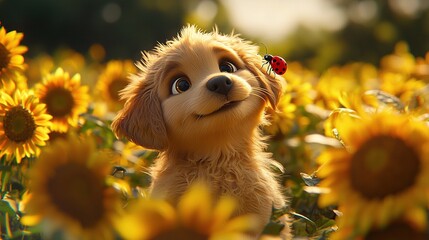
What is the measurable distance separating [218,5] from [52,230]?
57.6 feet

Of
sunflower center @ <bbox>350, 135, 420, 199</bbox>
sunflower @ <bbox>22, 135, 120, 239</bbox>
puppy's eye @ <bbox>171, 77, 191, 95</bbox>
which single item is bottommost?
puppy's eye @ <bbox>171, 77, 191, 95</bbox>

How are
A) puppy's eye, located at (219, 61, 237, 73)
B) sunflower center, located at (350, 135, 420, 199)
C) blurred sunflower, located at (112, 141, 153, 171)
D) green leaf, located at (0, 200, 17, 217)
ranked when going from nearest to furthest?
sunflower center, located at (350, 135, 420, 199), green leaf, located at (0, 200, 17, 217), puppy's eye, located at (219, 61, 237, 73), blurred sunflower, located at (112, 141, 153, 171)

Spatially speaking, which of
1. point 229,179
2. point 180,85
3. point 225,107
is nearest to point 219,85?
point 225,107

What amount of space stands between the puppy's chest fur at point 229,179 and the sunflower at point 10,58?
84 centimetres

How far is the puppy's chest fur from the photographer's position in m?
2.11

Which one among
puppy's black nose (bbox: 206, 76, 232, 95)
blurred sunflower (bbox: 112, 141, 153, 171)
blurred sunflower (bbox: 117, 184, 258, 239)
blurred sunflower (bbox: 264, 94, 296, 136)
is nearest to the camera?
blurred sunflower (bbox: 117, 184, 258, 239)

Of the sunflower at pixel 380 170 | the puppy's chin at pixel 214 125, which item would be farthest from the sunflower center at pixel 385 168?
the puppy's chin at pixel 214 125

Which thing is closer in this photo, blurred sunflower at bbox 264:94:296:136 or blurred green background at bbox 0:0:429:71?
blurred sunflower at bbox 264:94:296:136

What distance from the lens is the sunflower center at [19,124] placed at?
2.43 meters

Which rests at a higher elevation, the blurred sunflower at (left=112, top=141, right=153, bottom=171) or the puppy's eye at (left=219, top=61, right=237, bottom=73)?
the puppy's eye at (left=219, top=61, right=237, bottom=73)

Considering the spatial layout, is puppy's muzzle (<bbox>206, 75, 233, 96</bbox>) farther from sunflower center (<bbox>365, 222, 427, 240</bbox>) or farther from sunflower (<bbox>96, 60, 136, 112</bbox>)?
sunflower (<bbox>96, 60, 136, 112</bbox>)

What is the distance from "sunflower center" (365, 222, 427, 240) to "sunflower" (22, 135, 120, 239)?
0.56 meters

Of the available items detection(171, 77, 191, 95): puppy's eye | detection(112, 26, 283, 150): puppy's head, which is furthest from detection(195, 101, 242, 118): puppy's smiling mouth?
detection(171, 77, 191, 95): puppy's eye

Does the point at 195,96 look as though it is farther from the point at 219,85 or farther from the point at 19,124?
the point at 19,124
